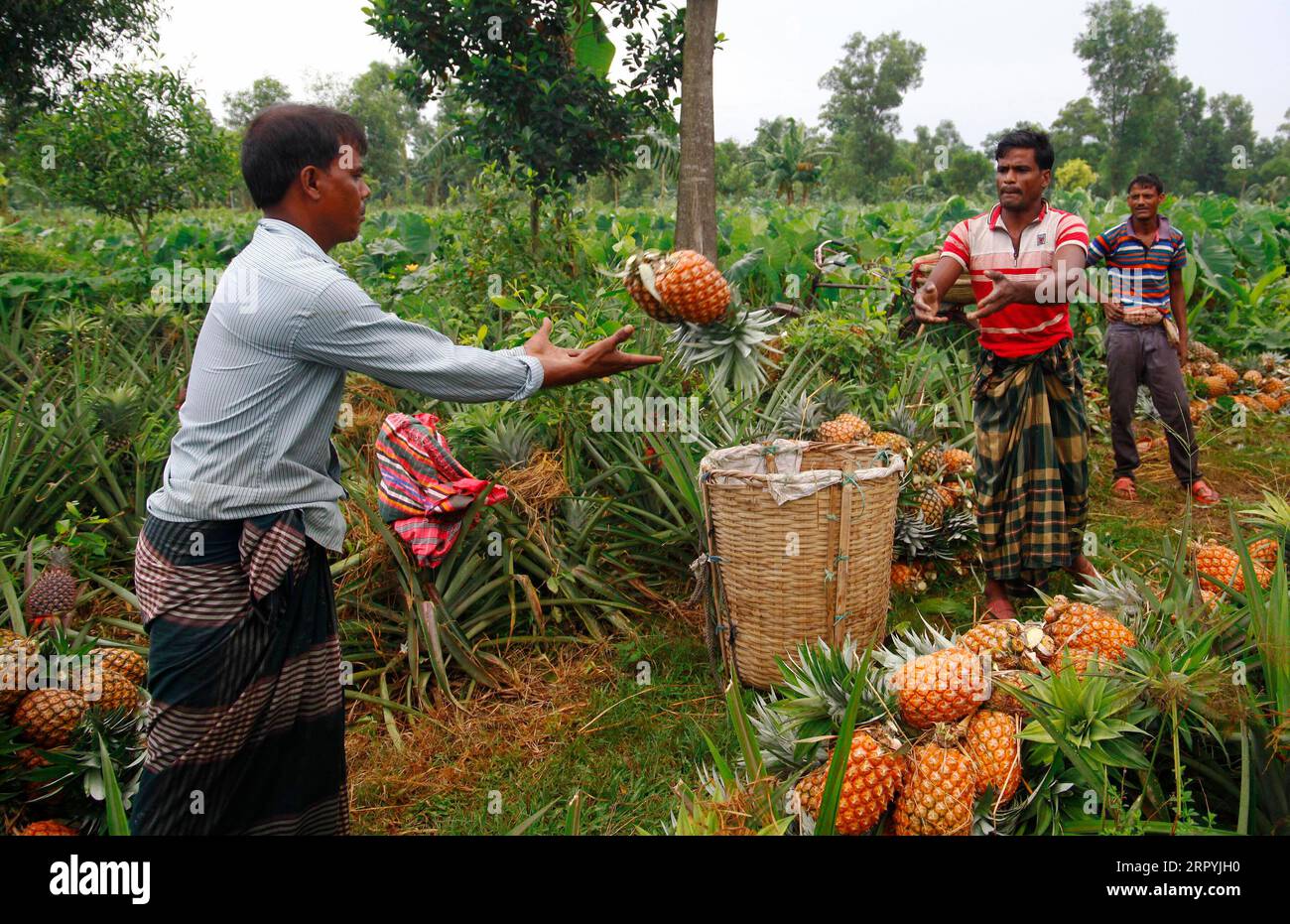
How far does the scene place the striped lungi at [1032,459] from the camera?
13.5ft

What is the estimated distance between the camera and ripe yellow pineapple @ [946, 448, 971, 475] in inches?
201

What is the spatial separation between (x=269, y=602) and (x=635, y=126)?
18.3 feet

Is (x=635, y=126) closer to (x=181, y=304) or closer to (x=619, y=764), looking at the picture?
(x=181, y=304)

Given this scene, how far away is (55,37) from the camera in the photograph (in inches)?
461

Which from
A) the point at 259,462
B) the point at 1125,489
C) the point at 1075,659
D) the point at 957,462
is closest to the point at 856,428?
the point at 957,462

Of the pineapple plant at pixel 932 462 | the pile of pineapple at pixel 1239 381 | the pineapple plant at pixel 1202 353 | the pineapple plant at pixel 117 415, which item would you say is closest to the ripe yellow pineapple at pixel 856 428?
the pineapple plant at pixel 932 462

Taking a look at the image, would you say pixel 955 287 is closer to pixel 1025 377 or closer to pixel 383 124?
pixel 1025 377

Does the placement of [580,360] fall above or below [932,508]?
above

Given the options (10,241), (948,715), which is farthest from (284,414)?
(10,241)

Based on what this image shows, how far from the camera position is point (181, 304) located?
695cm

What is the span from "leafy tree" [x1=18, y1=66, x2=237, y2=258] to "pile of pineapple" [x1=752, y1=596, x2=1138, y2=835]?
28.5ft

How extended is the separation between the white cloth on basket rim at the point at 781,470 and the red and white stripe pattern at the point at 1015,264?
0.84m

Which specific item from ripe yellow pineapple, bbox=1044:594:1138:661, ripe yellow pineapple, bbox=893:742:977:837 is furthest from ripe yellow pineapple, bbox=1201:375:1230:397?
ripe yellow pineapple, bbox=893:742:977:837

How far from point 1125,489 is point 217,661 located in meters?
6.19
